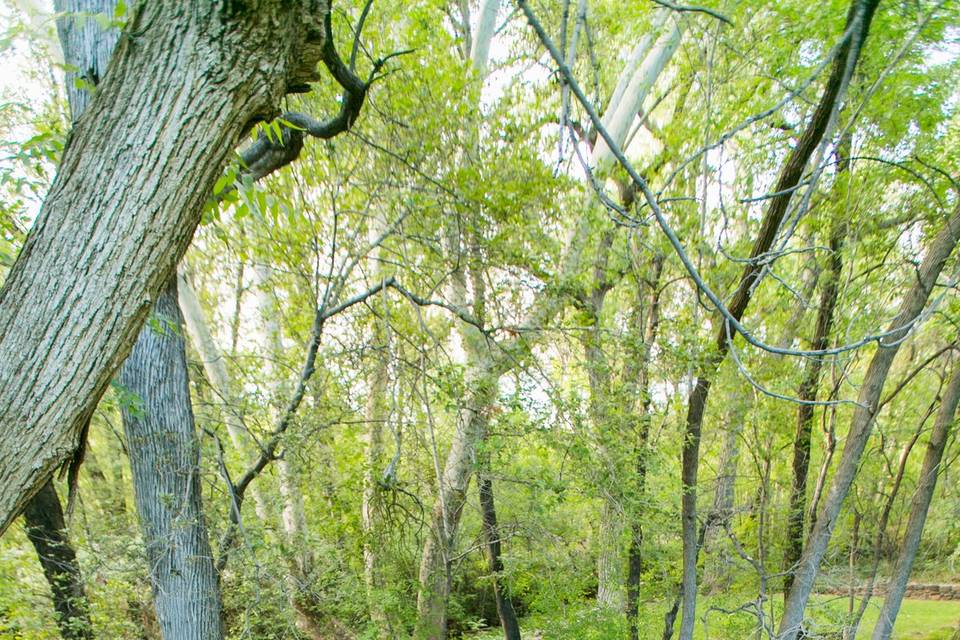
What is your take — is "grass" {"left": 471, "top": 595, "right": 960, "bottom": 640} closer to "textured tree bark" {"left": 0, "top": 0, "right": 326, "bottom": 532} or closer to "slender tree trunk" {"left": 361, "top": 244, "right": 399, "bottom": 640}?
"slender tree trunk" {"left": 361, "top": 244, "right": 399, "bottom": 640}

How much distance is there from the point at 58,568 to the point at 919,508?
8.09 m

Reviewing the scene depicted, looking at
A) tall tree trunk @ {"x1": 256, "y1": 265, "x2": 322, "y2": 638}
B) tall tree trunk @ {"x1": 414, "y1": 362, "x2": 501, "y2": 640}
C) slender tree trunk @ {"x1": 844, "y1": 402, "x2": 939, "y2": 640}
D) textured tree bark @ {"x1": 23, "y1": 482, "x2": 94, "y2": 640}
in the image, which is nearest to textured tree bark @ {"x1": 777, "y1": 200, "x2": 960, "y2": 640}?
slender tree trunk @ {"x1": 844, "y1": 402, "x2": 939, "y2": 640}

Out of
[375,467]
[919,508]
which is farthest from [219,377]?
[919,508]

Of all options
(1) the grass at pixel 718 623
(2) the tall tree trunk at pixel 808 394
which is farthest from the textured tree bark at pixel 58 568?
(2) the tall tree trunk at pixel 808 394

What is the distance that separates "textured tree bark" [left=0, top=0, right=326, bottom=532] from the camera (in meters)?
1.40

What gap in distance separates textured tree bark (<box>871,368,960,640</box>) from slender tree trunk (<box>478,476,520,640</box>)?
3.77 metres

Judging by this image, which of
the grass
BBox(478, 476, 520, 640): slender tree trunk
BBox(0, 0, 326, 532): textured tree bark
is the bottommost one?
the grass

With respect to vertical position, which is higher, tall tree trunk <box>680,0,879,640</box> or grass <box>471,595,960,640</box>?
tall tree trunk <box>680,0,879,640</box>

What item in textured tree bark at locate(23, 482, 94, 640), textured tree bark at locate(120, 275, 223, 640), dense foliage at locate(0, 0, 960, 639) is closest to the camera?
textured tree bark at locate(120, 275, 223, 640)

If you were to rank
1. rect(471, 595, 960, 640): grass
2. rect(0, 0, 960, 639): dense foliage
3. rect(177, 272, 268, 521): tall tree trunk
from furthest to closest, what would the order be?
rect(471, 595, 960, 640): grass → rect(177, 272, 268, 521): tall tree trunk → rect(0, 0, 960, 639): dense foliage

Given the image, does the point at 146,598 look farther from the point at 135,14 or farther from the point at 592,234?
the point at 135,14

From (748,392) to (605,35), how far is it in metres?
4.54

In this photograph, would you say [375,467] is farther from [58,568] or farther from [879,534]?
[879,534]

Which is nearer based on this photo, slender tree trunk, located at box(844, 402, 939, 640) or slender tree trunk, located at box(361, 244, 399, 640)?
slender tree trunk, located at box(361, 244, 399, 640)
